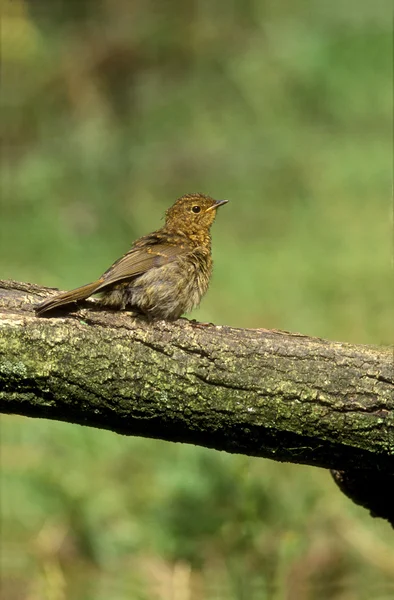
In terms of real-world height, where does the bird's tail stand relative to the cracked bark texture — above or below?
above

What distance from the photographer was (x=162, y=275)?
3689 mm

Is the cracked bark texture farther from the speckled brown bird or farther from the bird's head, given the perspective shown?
the bird's head

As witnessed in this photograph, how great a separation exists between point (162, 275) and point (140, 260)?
0.34 feet

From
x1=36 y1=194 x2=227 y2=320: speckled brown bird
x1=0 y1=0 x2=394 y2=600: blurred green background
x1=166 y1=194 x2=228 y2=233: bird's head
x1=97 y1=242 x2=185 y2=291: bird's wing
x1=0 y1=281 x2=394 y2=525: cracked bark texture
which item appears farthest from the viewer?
x1=0 y1=0 x2=394 y2=600: blurred green background

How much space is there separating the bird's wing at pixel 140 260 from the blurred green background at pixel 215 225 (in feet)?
4.24

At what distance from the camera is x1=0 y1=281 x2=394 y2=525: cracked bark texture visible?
3.06m

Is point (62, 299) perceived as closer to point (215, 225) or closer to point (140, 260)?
point (140, 260)

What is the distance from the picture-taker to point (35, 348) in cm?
306

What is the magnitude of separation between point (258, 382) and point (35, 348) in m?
0.72

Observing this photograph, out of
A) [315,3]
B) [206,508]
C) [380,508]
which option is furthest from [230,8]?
[380,508]

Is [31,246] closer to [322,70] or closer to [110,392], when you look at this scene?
[322,70]

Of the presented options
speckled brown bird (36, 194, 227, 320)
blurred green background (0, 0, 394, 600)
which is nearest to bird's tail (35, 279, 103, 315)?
speckled brown bird (36, 194, 227, 320)

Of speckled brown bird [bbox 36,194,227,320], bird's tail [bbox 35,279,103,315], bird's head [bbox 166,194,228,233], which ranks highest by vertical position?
bird's head [bbox 166,194,228,233]

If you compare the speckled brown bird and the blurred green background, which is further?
the blurred green background
